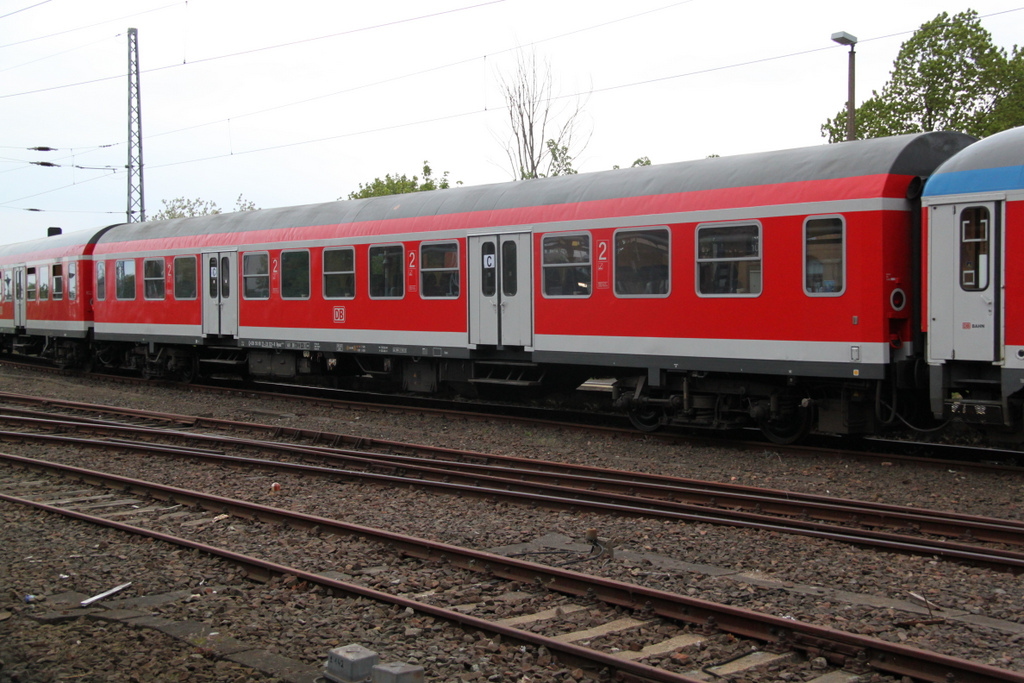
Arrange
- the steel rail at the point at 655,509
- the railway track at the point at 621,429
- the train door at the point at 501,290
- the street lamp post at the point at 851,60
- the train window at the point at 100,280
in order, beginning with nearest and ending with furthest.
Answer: the steel rail at the point at 655,509
the railway track at the point at 621,429
the train door at the point at 501,290
the street lamp post at the point at 851,60
the train window at the point at 100,280

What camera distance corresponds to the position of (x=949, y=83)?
31594mm

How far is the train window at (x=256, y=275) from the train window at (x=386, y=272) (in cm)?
311

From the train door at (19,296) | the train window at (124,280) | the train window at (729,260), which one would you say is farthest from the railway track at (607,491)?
the train door at (19,296)

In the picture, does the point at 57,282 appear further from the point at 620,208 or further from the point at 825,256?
the point at 825,256

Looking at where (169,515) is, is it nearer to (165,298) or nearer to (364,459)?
(364,459)

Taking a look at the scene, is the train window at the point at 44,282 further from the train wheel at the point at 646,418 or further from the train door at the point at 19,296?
the train wheel at the point at 646,418

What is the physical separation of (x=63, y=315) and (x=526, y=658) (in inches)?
864

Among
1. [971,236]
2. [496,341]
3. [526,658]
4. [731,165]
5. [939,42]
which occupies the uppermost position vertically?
[939,42]

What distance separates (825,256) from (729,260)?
120cm

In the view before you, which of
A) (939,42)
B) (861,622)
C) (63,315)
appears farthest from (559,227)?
(939,42)

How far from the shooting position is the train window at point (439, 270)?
14.2 m

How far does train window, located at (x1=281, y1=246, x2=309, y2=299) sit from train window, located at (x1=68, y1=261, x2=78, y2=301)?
8564mm

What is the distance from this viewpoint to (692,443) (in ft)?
38.7

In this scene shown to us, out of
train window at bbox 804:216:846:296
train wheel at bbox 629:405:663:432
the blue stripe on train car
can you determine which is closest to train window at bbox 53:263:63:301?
train wheel at bbox 629:405:663:432
